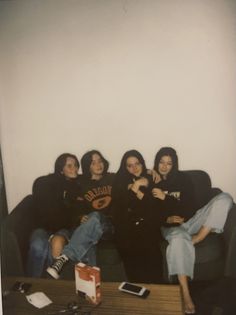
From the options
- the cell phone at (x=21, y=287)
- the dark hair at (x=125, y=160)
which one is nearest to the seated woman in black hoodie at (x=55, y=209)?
the cell phone at (x=21, y=287)

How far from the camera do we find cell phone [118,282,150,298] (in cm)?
183

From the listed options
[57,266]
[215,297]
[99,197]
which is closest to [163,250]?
[215,297]

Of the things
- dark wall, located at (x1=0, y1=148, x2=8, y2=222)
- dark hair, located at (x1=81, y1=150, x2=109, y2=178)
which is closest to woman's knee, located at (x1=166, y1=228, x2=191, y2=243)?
dark hair, located at (x1=81, y1=150, x2=109, y2=178)

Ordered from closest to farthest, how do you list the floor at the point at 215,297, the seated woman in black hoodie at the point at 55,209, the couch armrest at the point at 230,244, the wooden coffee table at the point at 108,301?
the wooden coffee table at the point at 108,301 → the floor at the point at 215,297 → the couch armrest at the point at 230,244 → the seated woman in black hoodie at the point at 55,209

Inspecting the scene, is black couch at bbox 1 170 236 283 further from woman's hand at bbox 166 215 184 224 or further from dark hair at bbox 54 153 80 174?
dark hair at bbox 54 153 80 174

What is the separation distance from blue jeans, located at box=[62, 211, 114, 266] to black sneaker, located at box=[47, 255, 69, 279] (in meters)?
0.03

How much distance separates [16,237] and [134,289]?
0.70 m

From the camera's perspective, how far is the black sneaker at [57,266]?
208 centimetres

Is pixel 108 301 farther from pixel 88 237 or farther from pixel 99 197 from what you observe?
pixel 99 197

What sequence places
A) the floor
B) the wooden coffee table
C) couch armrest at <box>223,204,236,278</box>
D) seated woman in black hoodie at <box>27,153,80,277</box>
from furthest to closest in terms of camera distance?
seated woman in black hoodie at <box>27,153,80,277</box>, couch armrest at <box>223,204,236,278</box>, the floor, the wooden coffee table

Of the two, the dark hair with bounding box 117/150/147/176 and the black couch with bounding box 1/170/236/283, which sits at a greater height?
the dark hair with bounding box 117/150/147/176

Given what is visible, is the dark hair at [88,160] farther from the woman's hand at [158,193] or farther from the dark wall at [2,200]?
→ the dark wall at [2,200]

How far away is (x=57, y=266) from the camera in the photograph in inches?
82.2

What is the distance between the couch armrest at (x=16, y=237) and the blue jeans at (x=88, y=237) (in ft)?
0.76
